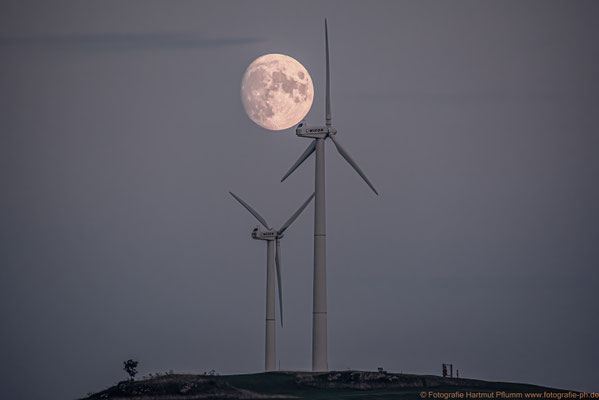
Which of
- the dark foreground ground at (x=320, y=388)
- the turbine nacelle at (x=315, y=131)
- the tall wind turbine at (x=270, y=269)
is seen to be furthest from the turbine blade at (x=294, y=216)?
the dark foreground ground at (x=320, y=388)

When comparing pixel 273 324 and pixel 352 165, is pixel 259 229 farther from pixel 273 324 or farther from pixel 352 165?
pixel 352 165

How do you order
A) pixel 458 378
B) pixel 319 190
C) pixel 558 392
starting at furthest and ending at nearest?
pixel 319 190 < pixel 458 378 < pixel 558 392

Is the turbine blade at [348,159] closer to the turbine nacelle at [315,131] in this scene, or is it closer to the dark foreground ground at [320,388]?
the turbine nacelle at [315,131]

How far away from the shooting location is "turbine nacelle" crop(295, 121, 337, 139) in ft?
474

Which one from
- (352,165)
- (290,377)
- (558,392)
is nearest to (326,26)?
(352,165)

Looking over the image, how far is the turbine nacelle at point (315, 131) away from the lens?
144375mm

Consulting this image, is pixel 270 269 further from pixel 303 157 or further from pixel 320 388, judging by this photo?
pixel 320 388

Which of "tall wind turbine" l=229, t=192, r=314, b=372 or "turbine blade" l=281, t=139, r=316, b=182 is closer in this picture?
"turbine blade" l=281, t=139, r=316, b=182

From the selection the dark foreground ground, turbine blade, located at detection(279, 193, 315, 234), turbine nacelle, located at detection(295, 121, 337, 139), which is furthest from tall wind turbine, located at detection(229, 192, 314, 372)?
the dark foreground ground

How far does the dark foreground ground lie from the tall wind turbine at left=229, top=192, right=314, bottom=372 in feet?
115

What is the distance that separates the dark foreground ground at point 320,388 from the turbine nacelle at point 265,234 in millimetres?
43751

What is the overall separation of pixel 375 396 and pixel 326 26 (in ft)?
188

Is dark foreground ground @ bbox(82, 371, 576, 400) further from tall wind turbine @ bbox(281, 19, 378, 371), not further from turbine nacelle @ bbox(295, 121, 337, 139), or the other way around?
turbine nacelle @ bbox(295, 121, 337, 139)

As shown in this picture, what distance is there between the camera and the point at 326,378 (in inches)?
4860
